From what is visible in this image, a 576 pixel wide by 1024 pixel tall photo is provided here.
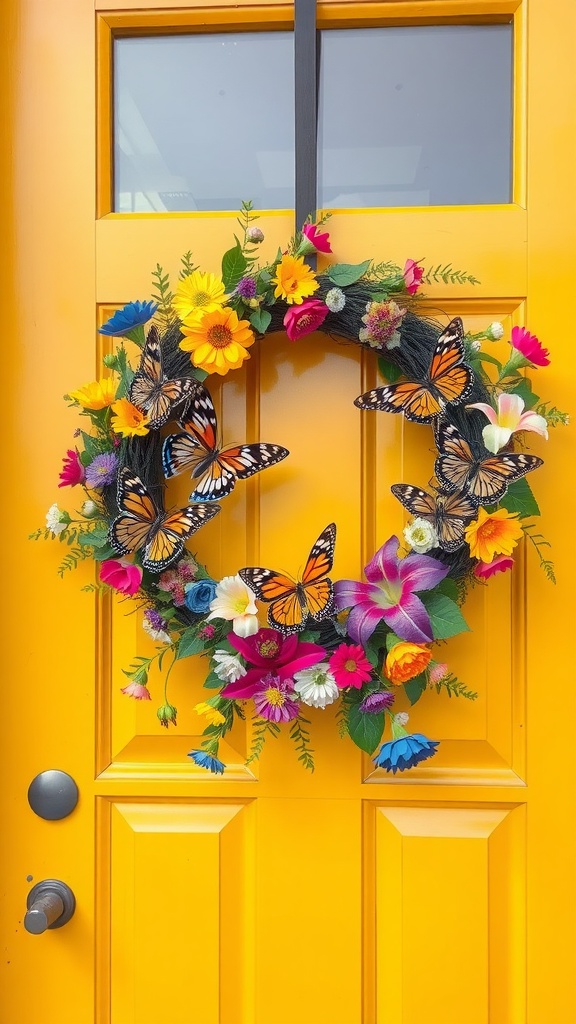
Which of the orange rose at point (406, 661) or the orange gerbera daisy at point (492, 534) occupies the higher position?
the orange gerbera daisy at point (492, 534)

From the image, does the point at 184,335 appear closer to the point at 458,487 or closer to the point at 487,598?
the point at 458,487

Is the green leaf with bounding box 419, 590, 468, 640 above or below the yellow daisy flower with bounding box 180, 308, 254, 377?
below

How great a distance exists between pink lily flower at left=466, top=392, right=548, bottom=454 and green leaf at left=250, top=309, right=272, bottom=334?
0.28 m

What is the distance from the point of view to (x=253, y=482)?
868mm

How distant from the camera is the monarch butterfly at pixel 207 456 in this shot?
791mm

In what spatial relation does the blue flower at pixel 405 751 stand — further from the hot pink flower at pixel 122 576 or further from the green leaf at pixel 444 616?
the hot pink flower at pixel 122 576

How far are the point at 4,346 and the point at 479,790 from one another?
918 mm

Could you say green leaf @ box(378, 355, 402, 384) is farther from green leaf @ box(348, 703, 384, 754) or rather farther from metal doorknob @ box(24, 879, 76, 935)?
metal doorknob @ box(24, 879, 76, 935)

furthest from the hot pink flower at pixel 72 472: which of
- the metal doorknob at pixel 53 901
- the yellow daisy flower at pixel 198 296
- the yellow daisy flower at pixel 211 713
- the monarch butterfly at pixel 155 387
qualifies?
the metal doorknob at pixel 53 901

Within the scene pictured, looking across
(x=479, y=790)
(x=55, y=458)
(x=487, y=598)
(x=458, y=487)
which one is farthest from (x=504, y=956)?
(x=55, y=458)

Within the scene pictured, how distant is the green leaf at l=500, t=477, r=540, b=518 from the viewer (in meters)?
0.79

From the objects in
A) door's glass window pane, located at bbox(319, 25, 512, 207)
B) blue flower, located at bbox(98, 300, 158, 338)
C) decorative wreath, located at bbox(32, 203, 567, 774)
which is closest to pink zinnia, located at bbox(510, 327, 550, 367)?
decorative wreath, located at bbox(32, 203, 567, 774)

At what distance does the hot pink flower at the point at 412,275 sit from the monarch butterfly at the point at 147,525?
1.24ft

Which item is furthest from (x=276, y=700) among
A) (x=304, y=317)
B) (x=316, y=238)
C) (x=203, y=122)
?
(x=203, y=122)
